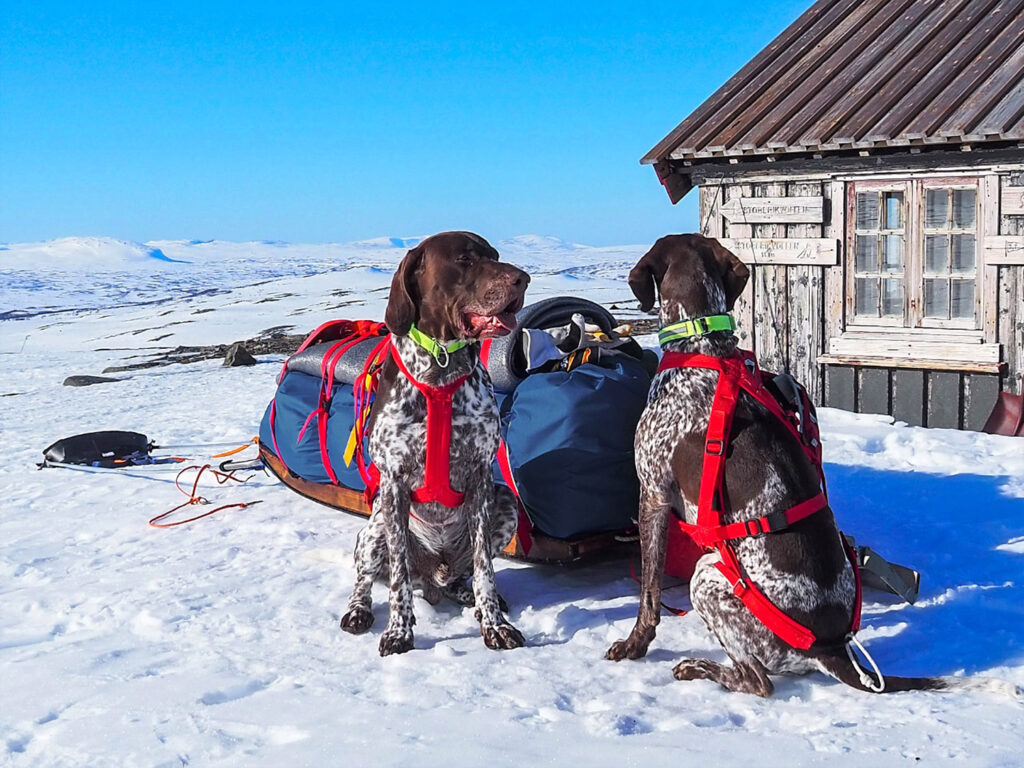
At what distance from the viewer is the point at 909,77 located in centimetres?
837

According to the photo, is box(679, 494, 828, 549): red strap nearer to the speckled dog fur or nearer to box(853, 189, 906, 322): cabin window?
the speckled dog fur

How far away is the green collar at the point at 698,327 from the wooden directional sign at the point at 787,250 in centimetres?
518

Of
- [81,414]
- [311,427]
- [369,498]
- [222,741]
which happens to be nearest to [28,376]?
[81,414]

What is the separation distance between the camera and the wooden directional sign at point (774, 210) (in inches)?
336

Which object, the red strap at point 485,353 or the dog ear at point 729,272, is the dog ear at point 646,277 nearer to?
the dog ear at point 729,272

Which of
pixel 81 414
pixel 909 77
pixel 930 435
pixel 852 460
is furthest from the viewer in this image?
pixel 81 414

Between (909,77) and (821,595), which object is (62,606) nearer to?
(821,595)

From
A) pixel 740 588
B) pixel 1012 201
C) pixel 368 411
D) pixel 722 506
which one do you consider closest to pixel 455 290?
pixel 368 411

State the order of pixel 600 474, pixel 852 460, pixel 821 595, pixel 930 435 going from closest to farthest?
pixel 821 595 < pixel 600 474 < pixel 852 460 < pixel 930 435

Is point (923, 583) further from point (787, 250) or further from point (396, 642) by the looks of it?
point (787, 250)

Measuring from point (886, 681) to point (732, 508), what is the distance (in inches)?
29.1

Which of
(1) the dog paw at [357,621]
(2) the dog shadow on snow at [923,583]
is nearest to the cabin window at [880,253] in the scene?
(2) the dog shadow on snow at [923,583]

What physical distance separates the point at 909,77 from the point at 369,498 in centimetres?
638

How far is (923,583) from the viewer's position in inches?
171
